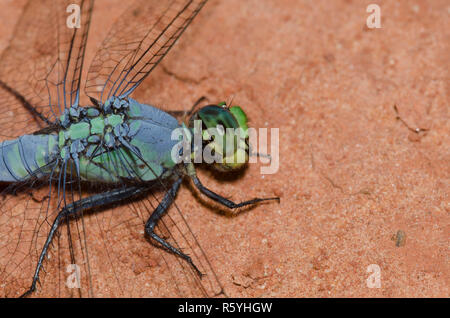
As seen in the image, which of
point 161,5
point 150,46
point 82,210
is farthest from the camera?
point 161,5

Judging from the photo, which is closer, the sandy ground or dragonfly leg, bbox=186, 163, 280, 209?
the sandy ground

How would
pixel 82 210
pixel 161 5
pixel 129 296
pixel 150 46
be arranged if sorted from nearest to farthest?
pixel 129 296 → pixel 82 210 → pixel 150 46 → pixel 161 5

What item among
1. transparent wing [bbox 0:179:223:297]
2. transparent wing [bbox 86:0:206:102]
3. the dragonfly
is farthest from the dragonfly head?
transparent wing [bbox 86:0:206:102]

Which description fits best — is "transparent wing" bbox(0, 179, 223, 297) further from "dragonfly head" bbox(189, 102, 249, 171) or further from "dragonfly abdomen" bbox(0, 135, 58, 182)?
"dragonfly head" bbox(189, 102, 249, 171)

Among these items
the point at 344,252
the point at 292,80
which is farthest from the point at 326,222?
the point at 292,80

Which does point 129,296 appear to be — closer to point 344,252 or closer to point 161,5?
point 344,252

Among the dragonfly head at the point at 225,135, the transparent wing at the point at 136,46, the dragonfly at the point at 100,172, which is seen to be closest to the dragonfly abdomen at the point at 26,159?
the dragonfly at the point at 100,172

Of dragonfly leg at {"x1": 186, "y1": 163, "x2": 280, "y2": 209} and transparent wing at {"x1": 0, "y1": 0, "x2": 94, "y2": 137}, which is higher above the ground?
transparent wing at {"x1": 0, "y1": 0, "x2": 94, "y2": 137}
